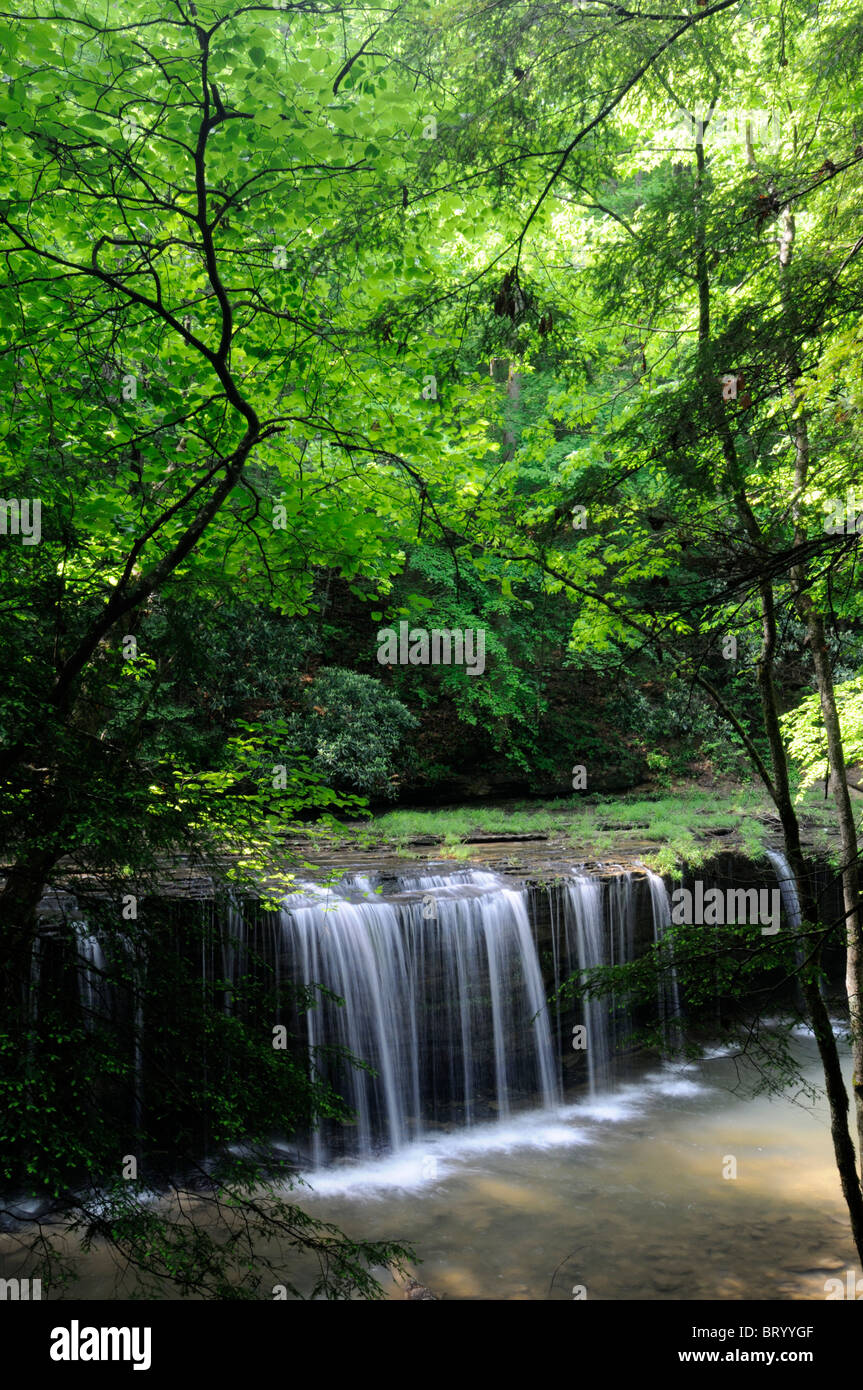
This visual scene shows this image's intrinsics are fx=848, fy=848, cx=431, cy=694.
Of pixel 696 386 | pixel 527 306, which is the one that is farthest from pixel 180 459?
pixel 696 386

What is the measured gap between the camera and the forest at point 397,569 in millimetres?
3555

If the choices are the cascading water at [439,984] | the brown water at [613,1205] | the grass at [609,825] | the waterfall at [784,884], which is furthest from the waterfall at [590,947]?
the waterfall at [784,884]

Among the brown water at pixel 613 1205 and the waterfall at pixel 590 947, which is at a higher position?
the waterfall at pixel 590 947

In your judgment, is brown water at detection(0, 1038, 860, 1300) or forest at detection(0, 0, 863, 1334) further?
brown water at detection(0, 1038, 860, 1300)

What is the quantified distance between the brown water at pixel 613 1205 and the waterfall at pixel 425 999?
40cm

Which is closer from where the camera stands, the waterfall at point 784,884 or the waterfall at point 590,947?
the waterfall at point 590,947

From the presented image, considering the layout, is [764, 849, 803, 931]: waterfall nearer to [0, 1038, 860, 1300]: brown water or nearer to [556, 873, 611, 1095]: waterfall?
[0, 1038, 860, 1300]: brown water

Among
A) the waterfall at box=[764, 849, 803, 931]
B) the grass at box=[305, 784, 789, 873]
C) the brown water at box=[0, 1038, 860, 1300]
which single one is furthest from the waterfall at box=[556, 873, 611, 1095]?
the waterfall at box=[764, 849, 803, 931]

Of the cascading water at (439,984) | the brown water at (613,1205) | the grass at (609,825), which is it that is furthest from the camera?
the grass at (609,825)

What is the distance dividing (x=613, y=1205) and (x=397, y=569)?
6619 millimetres

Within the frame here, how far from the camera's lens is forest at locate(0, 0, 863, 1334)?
140 inches

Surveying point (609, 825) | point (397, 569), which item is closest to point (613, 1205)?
point (397, 569)

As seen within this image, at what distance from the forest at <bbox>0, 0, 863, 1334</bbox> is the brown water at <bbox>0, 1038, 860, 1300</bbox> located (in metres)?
0.05

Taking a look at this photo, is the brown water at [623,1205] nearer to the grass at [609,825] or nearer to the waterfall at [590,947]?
the waterfall at [590,947]
